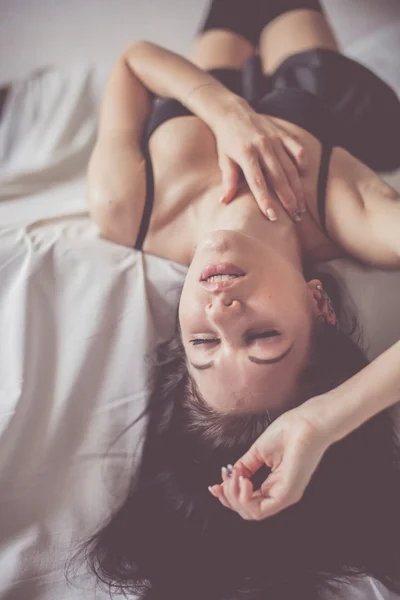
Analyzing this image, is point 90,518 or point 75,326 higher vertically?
point 75,326

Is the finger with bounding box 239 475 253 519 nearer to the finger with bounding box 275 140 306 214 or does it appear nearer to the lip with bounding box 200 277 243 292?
the lip with bounding box 200 277 243 292

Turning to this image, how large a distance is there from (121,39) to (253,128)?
39.1 inches

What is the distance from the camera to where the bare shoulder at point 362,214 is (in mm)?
922

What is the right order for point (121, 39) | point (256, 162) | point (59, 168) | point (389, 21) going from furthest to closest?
point (121, 39) → point (389, 21) → point (59, 168) → point (256, 162)

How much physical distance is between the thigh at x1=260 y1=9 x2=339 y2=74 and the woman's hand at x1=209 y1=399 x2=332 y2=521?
3.30ft

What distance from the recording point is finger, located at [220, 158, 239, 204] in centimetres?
99

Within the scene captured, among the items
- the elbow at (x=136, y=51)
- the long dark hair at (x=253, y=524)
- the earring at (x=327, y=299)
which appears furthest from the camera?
the elbow at (x=136, y=51)

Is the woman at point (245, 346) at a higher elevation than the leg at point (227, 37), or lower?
lower

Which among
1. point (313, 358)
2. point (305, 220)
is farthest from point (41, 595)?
point (305, 220)

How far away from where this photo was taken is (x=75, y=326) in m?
0.97

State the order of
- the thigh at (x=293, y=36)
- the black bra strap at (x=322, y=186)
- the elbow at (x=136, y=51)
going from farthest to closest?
the thigh at (x=293, y=36) → the elbow at (x=136, y=51) → the black bra strap at (x=322, y=186)

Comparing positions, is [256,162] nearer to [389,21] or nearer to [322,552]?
[322,552]

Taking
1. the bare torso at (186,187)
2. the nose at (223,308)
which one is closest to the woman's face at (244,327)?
the nose at (223,308)

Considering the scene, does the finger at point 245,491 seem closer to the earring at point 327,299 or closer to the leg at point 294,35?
the earring at point 327,299
